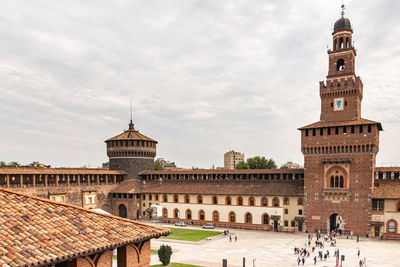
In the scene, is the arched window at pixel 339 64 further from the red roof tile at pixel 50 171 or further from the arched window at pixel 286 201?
the red roof tile at pixel 50 171

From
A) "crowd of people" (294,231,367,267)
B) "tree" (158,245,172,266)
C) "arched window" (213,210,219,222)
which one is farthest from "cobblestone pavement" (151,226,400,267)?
"arched window" (213,210,219,222)

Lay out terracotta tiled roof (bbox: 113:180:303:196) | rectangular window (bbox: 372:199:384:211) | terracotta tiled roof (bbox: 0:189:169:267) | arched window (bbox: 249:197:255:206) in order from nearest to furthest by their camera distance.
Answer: terracotta tiled roof (bbox: 0:189:169:267), rectangular window (bbox: 372:199:384:211), terracotta tiled roof (bbox: 113:180:303:196), arched window (bbox: 249:197:255:206)

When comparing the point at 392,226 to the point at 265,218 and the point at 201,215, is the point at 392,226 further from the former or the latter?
the point at 201,215

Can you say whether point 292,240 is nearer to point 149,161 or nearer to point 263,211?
point 263,211

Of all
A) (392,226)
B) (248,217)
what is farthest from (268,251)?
(392,226)

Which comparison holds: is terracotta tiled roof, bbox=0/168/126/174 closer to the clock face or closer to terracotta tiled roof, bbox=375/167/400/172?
the clock face

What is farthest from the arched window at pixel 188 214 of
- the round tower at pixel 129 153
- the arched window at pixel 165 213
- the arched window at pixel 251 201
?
the round tower at pixel 129 153

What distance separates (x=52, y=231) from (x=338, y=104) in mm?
48288

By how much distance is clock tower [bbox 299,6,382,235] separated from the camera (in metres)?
44.1

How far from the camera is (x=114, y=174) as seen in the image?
62188 mm

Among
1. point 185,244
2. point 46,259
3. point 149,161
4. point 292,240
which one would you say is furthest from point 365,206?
point 46,259

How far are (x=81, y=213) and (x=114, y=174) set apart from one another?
5267 centimetres

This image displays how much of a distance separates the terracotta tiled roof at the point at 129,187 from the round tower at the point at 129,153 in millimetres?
1664

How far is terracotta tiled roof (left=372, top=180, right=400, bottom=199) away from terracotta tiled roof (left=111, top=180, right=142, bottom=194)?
135 feet
